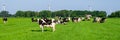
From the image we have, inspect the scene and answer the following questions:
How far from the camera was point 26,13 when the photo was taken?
633 ft

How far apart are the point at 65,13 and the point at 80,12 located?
1591 cm

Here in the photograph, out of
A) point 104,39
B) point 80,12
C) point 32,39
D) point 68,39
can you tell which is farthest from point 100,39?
point 80,12

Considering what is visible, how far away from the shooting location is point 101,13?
185250mm

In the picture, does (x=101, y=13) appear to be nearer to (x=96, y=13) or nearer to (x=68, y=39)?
(x=96, y=13)

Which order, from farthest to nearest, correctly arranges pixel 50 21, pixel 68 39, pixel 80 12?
1. pixel 80 12
2. pixel 50 21
3. pixel 68 39

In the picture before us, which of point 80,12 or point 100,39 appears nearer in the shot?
point 100,39

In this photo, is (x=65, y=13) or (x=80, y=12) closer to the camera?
(x=65, y=13)

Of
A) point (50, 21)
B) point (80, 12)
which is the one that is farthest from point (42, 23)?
point (80, 12)

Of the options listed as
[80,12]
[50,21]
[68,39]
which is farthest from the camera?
[80,12]

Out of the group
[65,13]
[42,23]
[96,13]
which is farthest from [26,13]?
[42,23]

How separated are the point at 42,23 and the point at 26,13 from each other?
16569 cm

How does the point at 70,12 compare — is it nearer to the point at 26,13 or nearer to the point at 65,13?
the point at 65,13

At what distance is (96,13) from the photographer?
18700cm

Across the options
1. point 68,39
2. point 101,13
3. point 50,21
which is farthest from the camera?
point 101,13
